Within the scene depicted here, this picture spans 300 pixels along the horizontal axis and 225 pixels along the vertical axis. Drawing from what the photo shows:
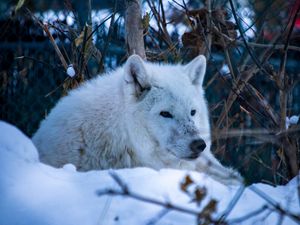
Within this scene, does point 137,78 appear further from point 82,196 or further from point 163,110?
point 82,196

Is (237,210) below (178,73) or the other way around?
below

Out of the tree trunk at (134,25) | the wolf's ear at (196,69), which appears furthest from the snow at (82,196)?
the tree trunk at (134,25)

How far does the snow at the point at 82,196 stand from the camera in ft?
7.01

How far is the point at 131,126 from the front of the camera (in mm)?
3889

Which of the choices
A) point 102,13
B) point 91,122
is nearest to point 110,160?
point 91,122

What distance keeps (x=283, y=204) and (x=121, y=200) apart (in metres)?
0.80

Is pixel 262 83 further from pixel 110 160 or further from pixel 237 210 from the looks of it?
pixel 237 210

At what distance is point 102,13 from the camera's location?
539 centimetres

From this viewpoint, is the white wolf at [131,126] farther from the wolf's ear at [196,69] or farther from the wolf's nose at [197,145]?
the wolf's ear at [196,69]

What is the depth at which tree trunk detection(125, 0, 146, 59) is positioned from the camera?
452 centimetres

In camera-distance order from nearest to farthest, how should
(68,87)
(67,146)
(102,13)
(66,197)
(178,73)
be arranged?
(66,197)
(67,146)
(178,73)
(68,87)
(102,13)

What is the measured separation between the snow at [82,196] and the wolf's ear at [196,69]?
5.83 ft

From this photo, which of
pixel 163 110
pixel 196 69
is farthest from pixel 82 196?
pixel 196 69

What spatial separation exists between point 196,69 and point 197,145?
0.82 m
